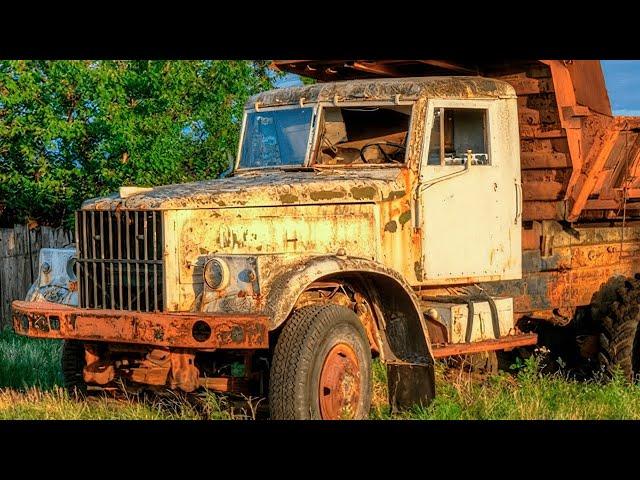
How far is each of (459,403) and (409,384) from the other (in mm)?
465

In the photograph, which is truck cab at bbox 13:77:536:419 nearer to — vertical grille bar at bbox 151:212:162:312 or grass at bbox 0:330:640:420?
vertical grille bar at bbox 151:212:162:312

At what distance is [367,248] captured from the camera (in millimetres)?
8562

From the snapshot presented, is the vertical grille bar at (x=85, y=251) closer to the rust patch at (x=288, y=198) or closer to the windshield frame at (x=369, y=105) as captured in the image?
the rust patch at (x=288, y=198)

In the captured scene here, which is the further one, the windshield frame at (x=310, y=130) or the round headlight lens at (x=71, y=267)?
the windshield frame at (x=310, y=130)

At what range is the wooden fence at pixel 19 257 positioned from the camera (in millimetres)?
14602

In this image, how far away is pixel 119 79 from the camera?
14281 millimetres

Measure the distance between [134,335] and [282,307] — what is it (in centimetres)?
95

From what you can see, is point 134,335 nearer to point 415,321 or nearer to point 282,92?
point 415,321

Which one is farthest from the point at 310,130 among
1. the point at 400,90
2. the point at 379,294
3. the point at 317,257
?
the point at 317,257

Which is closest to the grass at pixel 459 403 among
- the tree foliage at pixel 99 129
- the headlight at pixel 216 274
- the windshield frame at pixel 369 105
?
the headlight at pixel 216 274

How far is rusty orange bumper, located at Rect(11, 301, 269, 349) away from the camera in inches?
289

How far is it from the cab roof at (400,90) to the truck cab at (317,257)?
0.5 inches

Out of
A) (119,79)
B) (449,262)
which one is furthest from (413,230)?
(119,79)

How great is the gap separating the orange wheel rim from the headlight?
0.81 metres
